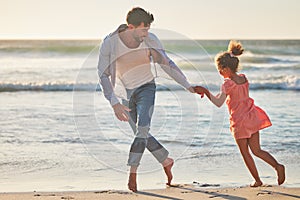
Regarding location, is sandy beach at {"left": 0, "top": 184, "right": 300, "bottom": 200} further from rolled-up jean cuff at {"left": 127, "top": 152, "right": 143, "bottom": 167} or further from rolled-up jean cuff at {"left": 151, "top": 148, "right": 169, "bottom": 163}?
→ rolled-up jean cuff at {"left": 151, "top": 148, "right": 169, "bottom": 163}

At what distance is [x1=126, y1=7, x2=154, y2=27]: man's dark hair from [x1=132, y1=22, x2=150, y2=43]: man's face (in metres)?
0.03

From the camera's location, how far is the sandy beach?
16.3 feet

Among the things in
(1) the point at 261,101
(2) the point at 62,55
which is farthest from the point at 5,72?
(1) the point at 261,101

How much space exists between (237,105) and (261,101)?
23.6 feet

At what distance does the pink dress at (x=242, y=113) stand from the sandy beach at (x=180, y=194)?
45cm

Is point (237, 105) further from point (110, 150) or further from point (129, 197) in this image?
point (110, 150)

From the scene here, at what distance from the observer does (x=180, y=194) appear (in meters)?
5.11

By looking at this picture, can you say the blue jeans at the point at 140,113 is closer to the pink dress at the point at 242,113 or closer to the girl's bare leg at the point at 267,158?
the pink dress at the point at 242,113

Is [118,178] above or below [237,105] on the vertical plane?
below

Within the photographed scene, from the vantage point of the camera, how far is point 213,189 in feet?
17.2

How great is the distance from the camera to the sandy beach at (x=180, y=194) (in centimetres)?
495

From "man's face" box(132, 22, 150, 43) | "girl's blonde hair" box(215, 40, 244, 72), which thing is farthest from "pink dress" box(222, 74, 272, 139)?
"man's face" box(132, 22, 150, 43)

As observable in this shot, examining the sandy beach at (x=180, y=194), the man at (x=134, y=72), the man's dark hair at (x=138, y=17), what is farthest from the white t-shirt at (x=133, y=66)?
the sandy beach at (x=180, y=194)

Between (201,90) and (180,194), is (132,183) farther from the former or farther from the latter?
(201,90)
